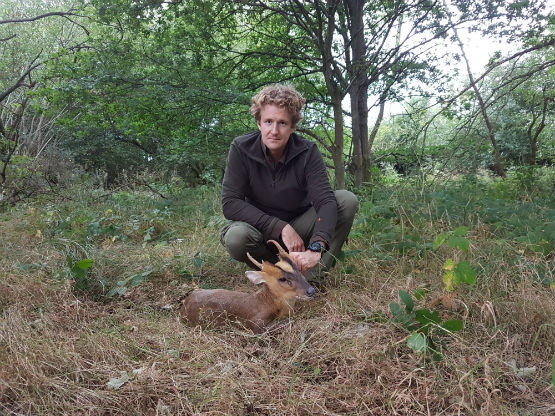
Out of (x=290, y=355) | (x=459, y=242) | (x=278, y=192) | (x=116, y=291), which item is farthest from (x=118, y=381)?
(x=459, y=242)

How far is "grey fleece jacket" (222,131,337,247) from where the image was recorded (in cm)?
301

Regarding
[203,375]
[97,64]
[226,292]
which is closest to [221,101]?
[97,64]

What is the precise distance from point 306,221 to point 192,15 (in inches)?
163

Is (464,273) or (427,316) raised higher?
(464,273)

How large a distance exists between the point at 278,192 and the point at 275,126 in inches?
22.3

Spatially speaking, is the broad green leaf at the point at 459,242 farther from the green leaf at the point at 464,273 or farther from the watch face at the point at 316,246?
the watch face at the point at 316,246

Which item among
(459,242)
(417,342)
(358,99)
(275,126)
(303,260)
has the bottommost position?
(417,342)

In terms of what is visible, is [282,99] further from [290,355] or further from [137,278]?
[137,278]

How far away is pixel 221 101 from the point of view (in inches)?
233

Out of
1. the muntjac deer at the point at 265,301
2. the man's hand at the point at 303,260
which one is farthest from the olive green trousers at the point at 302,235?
the muntjac deer at the point at 265,301

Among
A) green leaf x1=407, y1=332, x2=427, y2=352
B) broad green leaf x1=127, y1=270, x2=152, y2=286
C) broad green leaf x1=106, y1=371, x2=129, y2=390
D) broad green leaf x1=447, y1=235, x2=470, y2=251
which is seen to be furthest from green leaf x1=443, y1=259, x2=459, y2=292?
broad green leaf x1=127, y1=270, x2=152, y2=286

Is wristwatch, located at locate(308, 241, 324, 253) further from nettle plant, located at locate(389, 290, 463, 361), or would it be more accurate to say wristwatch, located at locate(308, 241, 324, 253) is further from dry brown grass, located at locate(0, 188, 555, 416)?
nettle plant, located at locate(389, 290, 463, 361)

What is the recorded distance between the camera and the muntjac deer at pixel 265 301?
2.48 m

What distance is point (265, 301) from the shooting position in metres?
2.51
